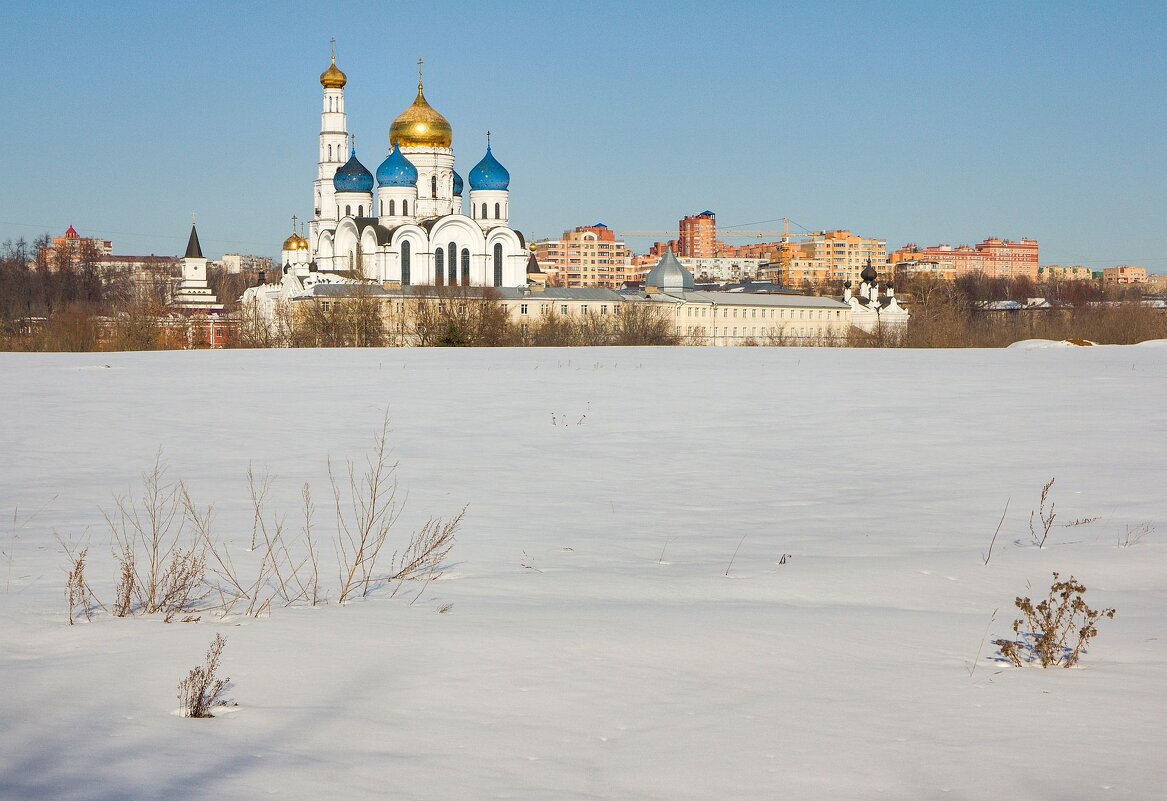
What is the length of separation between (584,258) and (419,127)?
383 ft

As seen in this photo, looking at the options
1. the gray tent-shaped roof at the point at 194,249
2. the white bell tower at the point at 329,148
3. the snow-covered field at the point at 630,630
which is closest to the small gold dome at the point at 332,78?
the white bell tower at the point at 329,148

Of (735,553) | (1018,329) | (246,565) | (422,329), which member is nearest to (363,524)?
(246,565)

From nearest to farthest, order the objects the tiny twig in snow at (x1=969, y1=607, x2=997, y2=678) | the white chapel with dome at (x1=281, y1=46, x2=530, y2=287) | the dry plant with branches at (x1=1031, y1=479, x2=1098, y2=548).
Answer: the tiny twig in snow at (x1=969, y1=607, x2=997, y2=678) → the dry plant with branches at (x1=1031, y1=479, x2=1098, y2=548) → the white chapel with dome at (x1=281, y1=46, x2=530, y2=287)

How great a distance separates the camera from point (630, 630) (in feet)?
15.1

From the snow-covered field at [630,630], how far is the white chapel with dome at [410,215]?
53775 mm

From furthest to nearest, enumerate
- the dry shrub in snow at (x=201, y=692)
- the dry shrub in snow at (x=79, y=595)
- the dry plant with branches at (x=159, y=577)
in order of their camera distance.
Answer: the dry plant with branches at (x=159, y=577), the dry shrub in snow at (x=79, y=595), the dry shrub in snow at (x=201, y=692)

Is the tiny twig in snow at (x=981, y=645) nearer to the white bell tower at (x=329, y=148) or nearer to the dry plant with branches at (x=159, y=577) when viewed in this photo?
the dry plant with branches at (x=159, y=577)

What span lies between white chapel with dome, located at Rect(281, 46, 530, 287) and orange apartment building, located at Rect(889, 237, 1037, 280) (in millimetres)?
120237

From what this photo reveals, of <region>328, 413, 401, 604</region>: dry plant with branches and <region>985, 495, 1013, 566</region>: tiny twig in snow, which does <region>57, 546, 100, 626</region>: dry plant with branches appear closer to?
<region>328, 413, 401, 604</region>: dry plant with branches

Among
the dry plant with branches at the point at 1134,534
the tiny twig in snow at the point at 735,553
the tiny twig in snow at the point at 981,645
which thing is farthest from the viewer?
the dry plant with branches at the point at 1134,534

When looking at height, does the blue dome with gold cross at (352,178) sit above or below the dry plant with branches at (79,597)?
above

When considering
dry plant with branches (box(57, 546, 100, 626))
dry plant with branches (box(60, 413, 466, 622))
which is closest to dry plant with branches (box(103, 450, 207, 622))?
dry plant with branches (box(60, 413, 466, 622))

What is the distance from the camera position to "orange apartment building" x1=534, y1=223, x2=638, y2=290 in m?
182

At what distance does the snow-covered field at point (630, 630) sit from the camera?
3170mm
